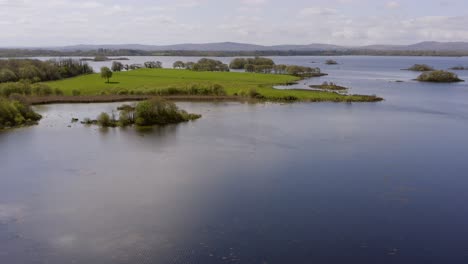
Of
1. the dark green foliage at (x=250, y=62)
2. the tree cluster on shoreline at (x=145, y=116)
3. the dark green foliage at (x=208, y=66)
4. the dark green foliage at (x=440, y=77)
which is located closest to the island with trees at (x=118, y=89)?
the tree cluster on shoreline at (x=145, y=116)

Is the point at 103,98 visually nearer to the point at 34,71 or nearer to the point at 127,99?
the point at 127,99

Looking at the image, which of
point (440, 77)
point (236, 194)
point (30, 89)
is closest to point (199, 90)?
point (30, 89)

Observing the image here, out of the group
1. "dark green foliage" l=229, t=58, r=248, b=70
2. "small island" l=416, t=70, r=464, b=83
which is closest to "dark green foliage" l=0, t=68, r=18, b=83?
"dark green foliage" l=229, t=58, r=248, b=70

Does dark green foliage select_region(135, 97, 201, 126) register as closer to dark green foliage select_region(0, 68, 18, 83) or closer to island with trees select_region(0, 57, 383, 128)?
island with trees select_region(0, 57, 383, 128)

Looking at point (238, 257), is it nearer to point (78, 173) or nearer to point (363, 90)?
point (78, 173)

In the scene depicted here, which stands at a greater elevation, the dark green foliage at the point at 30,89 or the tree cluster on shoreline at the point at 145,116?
the dark green foliage at the point at 30,89

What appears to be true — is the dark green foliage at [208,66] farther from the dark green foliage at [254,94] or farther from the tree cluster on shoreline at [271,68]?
the dark green foliage at [254,94]

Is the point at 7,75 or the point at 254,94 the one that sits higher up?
the point at 7,75
